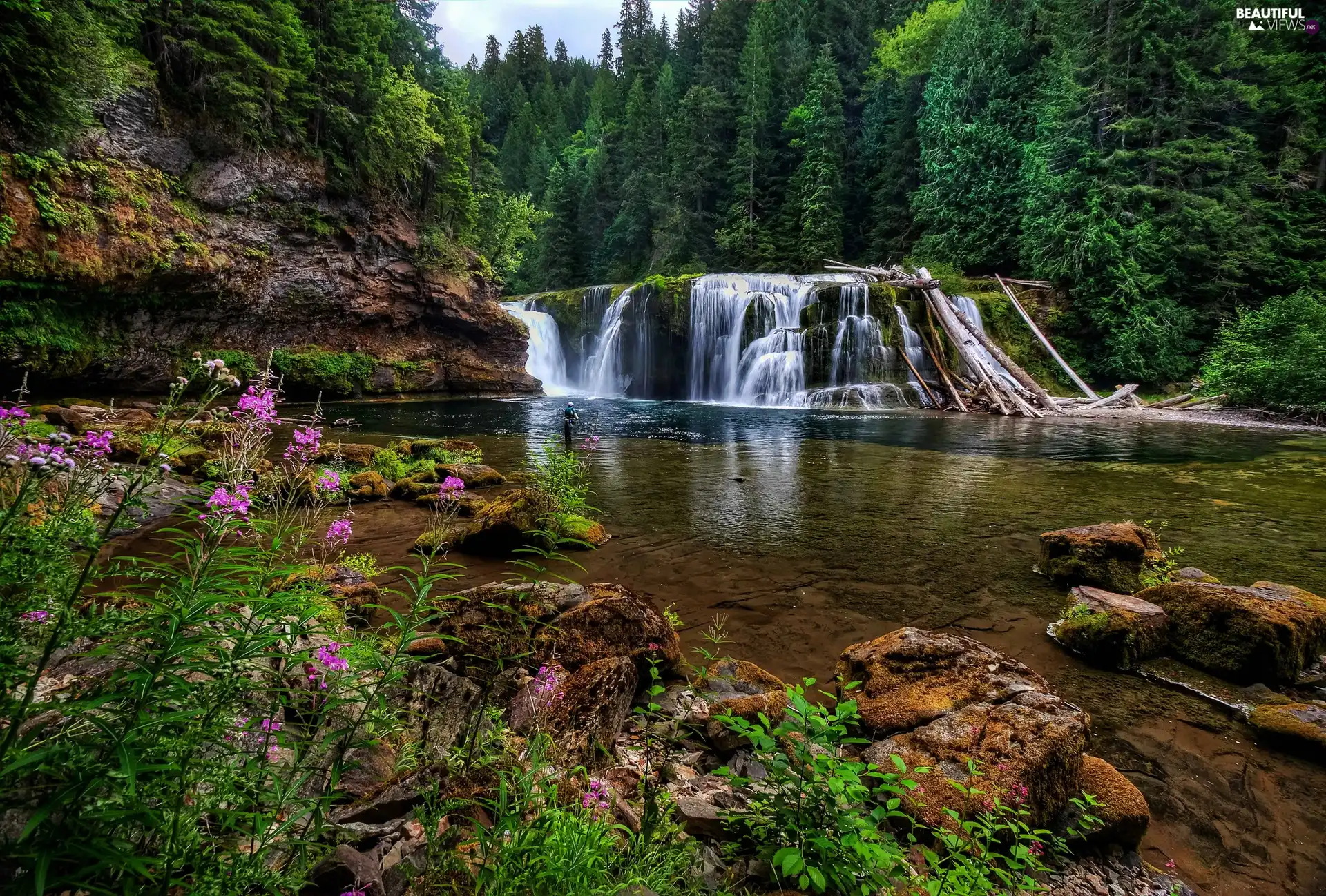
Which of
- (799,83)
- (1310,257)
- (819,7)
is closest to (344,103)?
(799,83)

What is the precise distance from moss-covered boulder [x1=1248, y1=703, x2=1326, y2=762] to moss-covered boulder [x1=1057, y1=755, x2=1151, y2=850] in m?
1.33

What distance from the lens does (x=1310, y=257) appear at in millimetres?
21594

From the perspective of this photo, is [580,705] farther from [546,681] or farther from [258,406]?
[258,406]

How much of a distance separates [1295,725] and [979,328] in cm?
2441

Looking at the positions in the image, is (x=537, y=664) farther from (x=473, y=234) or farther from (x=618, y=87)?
(x=618, y=87)

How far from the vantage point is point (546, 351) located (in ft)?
108

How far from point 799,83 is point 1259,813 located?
4879 centimetres

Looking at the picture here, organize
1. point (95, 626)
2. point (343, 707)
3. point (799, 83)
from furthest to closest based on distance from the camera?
point (799, 83) < point (343, 707) < point (95, 626)

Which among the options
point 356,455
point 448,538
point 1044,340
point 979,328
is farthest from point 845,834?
point 1044,340

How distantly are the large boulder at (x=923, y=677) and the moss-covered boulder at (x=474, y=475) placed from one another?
6.68 m

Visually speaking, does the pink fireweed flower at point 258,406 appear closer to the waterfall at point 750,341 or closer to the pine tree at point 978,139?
the waterfall at point 750,341

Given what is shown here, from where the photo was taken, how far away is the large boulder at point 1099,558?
15.8 feet

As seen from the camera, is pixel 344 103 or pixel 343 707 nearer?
pixel 343 707

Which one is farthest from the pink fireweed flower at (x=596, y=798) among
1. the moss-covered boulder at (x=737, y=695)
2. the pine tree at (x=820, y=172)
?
the pine tree at (x=820, y=172)
